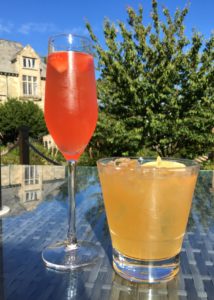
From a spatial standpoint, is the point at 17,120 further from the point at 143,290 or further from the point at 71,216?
the point at 143,290

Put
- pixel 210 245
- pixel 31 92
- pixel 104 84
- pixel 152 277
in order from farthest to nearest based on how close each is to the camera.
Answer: pixel 31 92 < pixel 104 84 < pixel 210 245 < pixel 152 277

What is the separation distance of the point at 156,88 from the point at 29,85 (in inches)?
712

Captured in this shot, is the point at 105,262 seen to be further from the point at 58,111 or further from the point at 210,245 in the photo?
the point at 58,111

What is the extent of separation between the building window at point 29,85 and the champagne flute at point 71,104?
2389 centimetres

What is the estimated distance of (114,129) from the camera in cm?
745

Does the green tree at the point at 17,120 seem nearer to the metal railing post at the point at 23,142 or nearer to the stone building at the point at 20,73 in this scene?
the stone building at the point at 20,73

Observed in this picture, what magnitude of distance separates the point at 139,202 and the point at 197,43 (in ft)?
25.7

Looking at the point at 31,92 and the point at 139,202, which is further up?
the point at 31,92

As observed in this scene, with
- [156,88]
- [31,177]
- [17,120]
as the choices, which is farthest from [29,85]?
[31,177]

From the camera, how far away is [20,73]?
22.8 metres

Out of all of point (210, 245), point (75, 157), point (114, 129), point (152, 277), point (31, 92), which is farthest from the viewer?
point (31, 92)

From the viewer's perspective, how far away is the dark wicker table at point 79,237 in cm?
50

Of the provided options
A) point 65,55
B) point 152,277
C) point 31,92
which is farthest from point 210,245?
point 31,92

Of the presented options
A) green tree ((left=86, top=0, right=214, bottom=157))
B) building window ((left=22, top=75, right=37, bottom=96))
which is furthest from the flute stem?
building window ((left=22, top=75, right=37, bottom=96))
